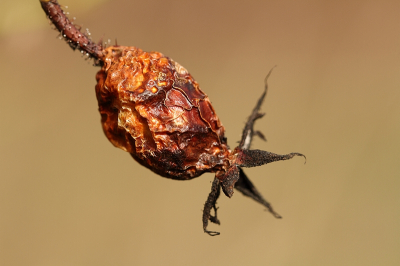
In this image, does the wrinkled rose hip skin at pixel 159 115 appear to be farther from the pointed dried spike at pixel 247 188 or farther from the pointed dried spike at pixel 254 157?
the pointed dried spike at pixel 247 188

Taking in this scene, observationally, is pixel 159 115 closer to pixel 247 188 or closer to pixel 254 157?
pixel 254 157

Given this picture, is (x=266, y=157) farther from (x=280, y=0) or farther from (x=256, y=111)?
(x=280, y=0)

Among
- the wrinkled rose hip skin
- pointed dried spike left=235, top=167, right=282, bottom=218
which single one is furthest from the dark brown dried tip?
pointed dried spike left=235, top=167, right=282, bottom=218

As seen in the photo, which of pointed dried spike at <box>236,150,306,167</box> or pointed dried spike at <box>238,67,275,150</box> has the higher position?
pointed dried spike at <box>238,67,275,150</box>

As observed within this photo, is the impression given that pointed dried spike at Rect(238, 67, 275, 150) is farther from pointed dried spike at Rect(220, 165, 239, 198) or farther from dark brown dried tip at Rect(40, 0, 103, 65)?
dark brown dried tip at Rect(40, 0, 103, 65)

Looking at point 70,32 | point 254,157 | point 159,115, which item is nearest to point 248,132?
point 254,157

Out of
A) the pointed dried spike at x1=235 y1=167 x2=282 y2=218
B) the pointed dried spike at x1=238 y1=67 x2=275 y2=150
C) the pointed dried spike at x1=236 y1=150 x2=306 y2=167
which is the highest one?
the pointed dried spike at x1=238 y1=67 x2=275 y2=150

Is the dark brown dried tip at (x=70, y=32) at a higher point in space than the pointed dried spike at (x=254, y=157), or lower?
higher

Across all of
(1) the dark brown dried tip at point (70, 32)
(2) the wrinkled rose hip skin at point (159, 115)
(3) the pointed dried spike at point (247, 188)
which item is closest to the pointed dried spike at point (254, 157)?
(2) the wrinkled rose hip skin at point (159, 115)

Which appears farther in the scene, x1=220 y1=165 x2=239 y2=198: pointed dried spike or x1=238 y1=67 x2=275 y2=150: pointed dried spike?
x1=238 y1=67 x2=275 y2=150: pointed dried spike
